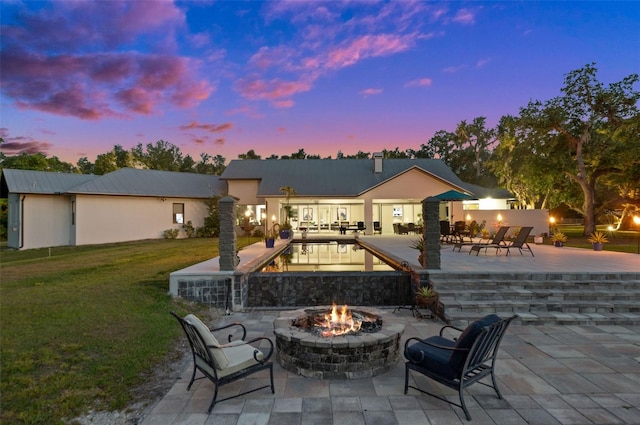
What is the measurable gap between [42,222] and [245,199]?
11.9m

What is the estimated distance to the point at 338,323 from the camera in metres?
4.51

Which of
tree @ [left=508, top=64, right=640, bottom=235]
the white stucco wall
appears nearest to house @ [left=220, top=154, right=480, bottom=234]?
tree @ [left=508, top=64, right=640, bottom=235]

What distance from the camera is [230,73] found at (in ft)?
55.0

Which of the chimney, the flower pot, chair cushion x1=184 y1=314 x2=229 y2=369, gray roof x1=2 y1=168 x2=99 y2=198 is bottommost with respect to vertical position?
the flower pot

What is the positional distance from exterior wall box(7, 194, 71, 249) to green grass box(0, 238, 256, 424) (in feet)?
36.3

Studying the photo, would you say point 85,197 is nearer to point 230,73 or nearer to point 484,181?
point 230,73

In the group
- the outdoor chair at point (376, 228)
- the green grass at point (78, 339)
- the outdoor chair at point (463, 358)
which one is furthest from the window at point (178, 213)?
the outdoor chair at point (463, 358)

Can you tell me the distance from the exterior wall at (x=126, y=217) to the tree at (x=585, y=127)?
2363cm

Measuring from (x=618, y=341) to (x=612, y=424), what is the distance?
2.99m

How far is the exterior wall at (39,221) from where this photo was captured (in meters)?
17.5

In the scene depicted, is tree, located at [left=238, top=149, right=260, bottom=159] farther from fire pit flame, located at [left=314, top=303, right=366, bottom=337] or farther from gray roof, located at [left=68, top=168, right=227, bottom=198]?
fire pit flame, located at [left=314, top=303, right=366, bottom=337]

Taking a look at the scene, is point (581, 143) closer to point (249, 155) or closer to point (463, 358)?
point (463, 358)

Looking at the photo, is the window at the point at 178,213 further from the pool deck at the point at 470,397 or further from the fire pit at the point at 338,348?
the fire pit at the point at 338,348

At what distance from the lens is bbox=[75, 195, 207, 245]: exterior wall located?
18750 millimetres
